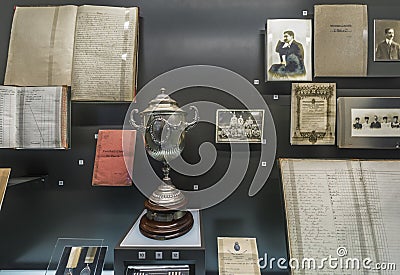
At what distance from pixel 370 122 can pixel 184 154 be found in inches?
31.7

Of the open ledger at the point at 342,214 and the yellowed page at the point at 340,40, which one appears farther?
the yellowed page at the point at 340,40

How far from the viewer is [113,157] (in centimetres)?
116

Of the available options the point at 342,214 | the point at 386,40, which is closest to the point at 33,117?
the point at 342,214

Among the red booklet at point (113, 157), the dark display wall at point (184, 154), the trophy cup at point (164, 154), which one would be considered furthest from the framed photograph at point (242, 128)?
the red booklet at point (113, 157)

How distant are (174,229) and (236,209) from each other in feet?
1.34

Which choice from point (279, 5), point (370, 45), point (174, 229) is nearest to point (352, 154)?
point (370, 45)

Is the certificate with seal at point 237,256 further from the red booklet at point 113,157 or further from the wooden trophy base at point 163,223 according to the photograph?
the red booklet at point 113,157

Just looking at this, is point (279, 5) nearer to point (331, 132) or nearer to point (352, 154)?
point (331, 132)

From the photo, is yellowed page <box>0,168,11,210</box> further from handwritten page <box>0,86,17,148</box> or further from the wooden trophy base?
the wooden trophy base

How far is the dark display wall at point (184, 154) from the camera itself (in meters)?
1.20

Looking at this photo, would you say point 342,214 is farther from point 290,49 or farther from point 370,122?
point 290,49

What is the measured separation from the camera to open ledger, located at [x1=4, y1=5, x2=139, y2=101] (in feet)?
3.75

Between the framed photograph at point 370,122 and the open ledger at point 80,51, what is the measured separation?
0.92 meters

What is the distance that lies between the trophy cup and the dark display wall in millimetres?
281
